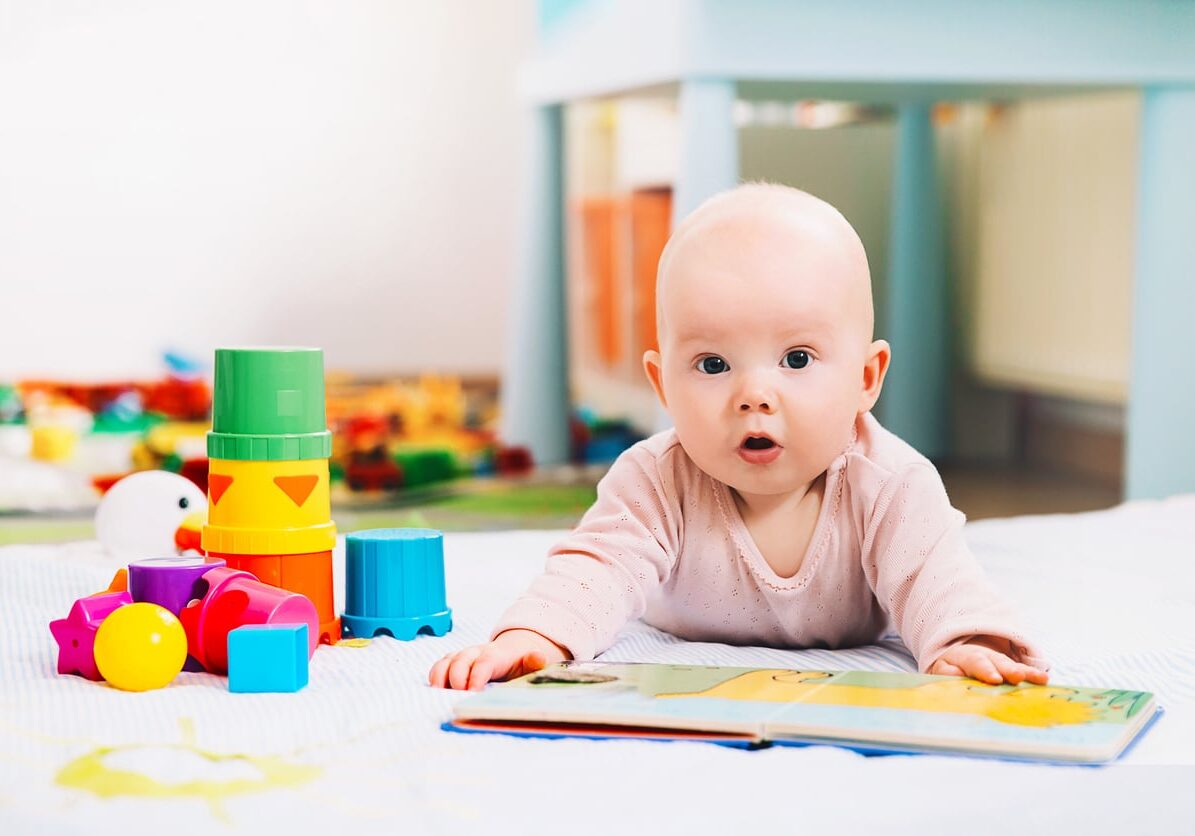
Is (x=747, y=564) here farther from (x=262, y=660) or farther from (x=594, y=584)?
(x=262, y=660)

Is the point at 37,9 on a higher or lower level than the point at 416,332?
higher

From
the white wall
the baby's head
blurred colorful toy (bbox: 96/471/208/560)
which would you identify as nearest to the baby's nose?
the baby's head

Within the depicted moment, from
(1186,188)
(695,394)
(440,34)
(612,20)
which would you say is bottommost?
(695,394)

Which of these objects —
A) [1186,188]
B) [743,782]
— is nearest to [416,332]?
[1186,188]

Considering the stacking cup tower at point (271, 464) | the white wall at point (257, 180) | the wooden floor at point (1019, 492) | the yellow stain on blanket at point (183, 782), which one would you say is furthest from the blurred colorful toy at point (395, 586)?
the white wall at point (257, 180)

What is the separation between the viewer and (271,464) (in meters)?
0.80

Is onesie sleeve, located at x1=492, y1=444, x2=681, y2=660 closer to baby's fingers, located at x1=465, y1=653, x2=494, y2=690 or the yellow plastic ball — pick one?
baby's fingers, located at x1=465, y1=653, x2=494, y2=690

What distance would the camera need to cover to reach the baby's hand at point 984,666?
689mm

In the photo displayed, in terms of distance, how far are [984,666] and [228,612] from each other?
1.22 feet

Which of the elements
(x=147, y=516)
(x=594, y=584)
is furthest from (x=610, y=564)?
(x=147, y=516)

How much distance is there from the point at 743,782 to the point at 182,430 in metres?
1.63

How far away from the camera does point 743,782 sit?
57 centimetres

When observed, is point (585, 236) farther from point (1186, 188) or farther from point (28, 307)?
point (1186, 188)

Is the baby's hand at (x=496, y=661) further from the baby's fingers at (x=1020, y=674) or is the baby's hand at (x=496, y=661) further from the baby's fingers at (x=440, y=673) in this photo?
the baby's fingers at (x=1020, y=674)
